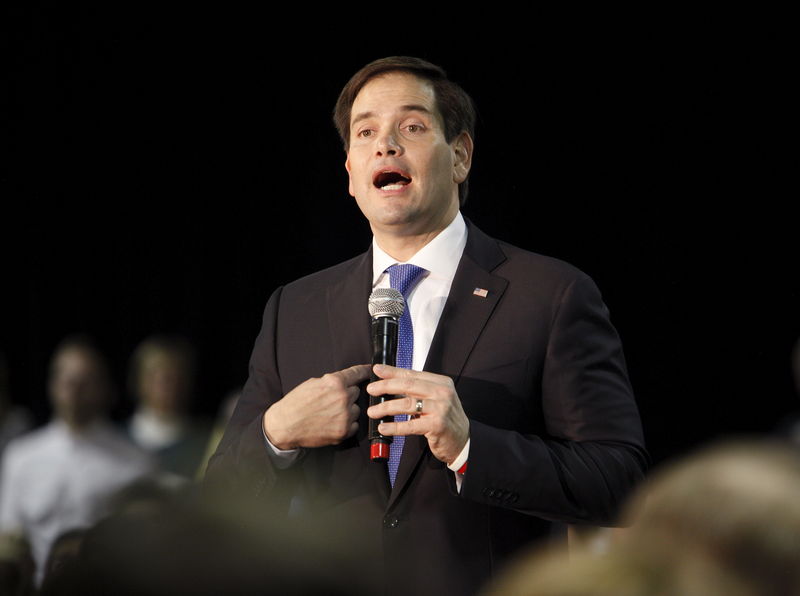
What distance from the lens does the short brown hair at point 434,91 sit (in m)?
2.23

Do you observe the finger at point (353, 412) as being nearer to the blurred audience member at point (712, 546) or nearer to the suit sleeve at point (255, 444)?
the suit sleeve at point (255, 444)

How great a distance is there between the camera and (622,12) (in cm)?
501

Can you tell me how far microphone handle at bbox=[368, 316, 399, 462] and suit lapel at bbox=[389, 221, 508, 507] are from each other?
95 mm

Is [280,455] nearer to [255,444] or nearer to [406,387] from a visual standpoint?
[255,444]

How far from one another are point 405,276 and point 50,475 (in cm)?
214

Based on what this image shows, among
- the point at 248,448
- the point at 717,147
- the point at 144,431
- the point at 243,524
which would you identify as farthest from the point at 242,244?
the point at 243,524

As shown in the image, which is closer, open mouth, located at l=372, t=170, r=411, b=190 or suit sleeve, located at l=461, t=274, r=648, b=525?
Result: suit sleeve, located at l=461, t=274, r=648, b=525

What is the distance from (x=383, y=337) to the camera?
180 cm

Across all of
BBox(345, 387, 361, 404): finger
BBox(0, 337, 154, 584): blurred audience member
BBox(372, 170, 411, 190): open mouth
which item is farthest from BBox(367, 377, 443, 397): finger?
BBox(0, 337, 154, 584): blurred audience member

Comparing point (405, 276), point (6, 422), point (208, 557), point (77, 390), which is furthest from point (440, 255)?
point (6, 422)

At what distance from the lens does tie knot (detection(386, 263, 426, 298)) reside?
2.08m

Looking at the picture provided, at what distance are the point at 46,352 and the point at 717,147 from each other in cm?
391

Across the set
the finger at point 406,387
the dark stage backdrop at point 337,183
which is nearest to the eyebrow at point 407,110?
the finger at point 406,387

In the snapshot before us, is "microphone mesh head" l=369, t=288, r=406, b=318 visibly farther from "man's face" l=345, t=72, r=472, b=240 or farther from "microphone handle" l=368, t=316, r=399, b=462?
"man's face" l=345, t=72, r=472, b=240
